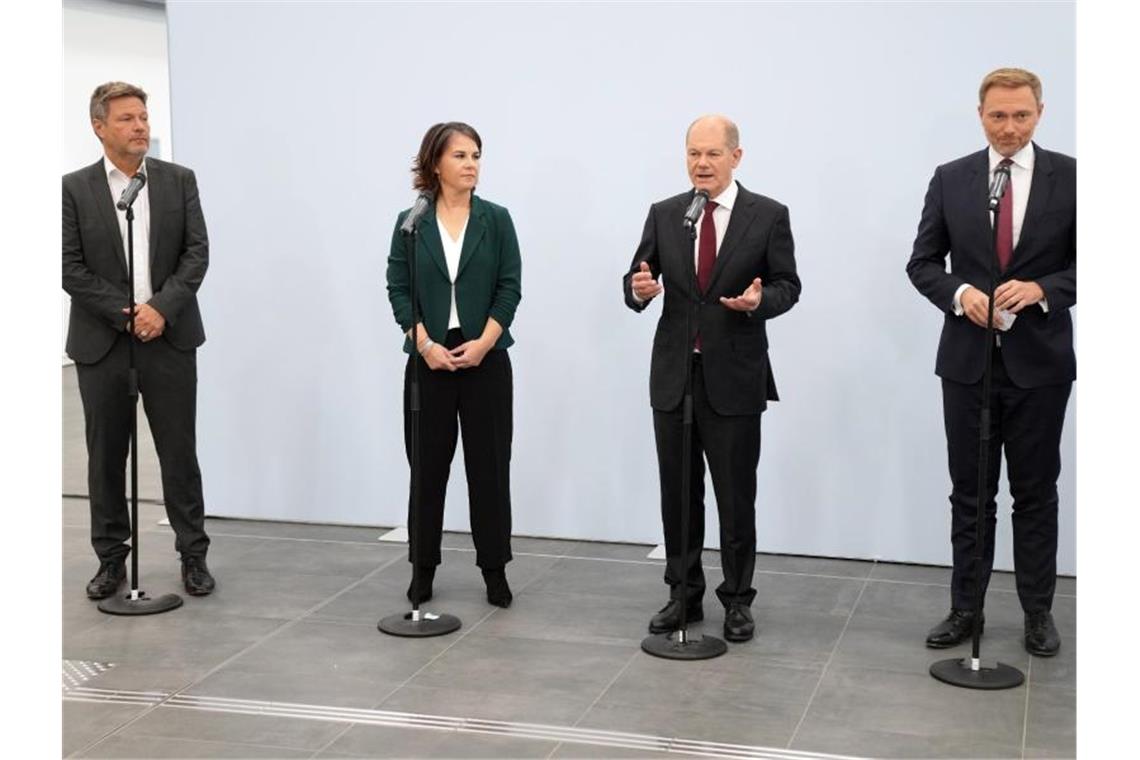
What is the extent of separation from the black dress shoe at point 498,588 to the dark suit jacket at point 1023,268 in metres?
1.74

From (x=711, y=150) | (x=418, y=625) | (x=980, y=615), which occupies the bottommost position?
(x=418, y=625)

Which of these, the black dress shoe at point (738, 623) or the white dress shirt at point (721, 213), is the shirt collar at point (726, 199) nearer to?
the white dress shirt at point (721, 213)

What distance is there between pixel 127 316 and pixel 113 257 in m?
0.24

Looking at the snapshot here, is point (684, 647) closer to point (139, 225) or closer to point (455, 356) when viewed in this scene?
point (455, 356)

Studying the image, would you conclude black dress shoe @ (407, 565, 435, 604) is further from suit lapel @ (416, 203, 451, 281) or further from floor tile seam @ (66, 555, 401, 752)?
suit lapel @ (416, 203, 451, 281)

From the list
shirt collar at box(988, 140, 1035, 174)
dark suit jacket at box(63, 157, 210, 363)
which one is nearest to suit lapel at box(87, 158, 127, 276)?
dark suit jacket at box(63, 157, 210, 363)

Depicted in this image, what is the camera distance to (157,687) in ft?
13.9

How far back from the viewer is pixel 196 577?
5.34 metres

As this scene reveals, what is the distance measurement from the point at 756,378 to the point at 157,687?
6.90 feet

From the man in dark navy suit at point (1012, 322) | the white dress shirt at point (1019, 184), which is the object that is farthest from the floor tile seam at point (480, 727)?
the white dress shirt at point (1019, 184)

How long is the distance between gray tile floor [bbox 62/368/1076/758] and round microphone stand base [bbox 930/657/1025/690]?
0.04m

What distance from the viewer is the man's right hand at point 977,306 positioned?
168 inches

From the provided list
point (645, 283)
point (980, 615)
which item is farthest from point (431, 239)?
point (980, 615)
